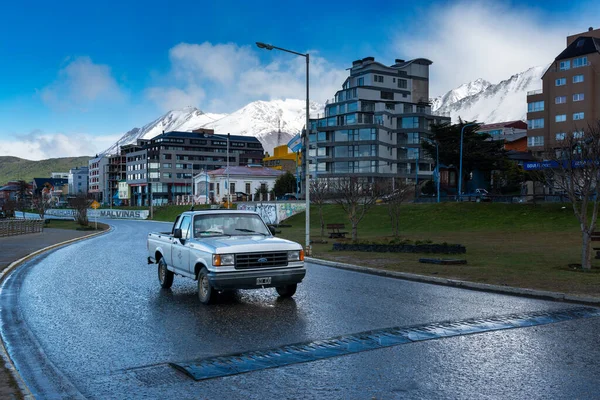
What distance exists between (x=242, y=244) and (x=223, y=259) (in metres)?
0.47

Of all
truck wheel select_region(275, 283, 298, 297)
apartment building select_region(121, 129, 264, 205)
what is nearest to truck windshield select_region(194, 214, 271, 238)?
Answer: truck wheel select_region(275, 283, 298, 297)

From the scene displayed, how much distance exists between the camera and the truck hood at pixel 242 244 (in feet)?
31.7

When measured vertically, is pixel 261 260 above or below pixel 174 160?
below

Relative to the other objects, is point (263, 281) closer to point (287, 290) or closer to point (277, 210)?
Answer: point (287, 290)

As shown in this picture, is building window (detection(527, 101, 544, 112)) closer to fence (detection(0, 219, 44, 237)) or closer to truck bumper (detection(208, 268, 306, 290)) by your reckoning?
fence (detection(0, 219, 44, 237))

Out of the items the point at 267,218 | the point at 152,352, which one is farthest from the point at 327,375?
the point at 267,218

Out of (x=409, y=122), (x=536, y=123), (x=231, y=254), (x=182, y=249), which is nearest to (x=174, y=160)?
(x=409, y=122)

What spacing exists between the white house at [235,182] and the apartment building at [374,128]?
41.0ft

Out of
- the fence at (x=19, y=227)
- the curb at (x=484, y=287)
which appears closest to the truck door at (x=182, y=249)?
the curb at (x=484, y=287)

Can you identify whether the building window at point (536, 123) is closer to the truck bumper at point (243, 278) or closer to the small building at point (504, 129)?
the small building at point (504, 129)

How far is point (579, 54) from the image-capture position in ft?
221

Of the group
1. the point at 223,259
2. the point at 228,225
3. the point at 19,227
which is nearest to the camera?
the point at 223,259

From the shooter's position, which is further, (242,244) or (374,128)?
(374,128)

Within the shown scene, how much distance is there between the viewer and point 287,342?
7.28 meters
